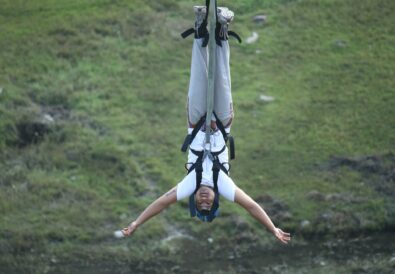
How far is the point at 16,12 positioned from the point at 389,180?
13.5m

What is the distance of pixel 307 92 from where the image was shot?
3681 cm

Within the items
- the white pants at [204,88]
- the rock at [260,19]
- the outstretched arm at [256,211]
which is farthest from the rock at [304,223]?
the white pants at [204,88]

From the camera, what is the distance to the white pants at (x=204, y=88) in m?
20.2

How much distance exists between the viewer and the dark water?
30.8 meters

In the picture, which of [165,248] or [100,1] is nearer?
[165,248]

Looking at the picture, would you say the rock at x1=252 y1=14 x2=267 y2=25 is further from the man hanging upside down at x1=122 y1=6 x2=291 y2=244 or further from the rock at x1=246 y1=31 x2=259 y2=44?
the man hanging upside down at x1=122 y1=6 x2=291 y2=244

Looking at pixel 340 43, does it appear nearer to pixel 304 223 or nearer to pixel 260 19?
pixel 260 19

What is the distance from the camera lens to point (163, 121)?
3562cm

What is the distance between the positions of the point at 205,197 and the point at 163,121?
1553cm

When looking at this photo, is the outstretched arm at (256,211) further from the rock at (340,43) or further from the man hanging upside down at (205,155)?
the rock at (340,43)

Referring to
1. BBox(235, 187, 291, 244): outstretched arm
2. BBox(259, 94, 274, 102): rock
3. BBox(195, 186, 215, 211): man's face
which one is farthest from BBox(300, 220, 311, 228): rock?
BBox(195, 186, 215, 211): man's face

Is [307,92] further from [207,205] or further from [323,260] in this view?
[207,205]

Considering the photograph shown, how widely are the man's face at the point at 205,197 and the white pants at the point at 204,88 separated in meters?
1.08

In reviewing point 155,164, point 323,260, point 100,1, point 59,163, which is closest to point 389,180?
point 323,260
